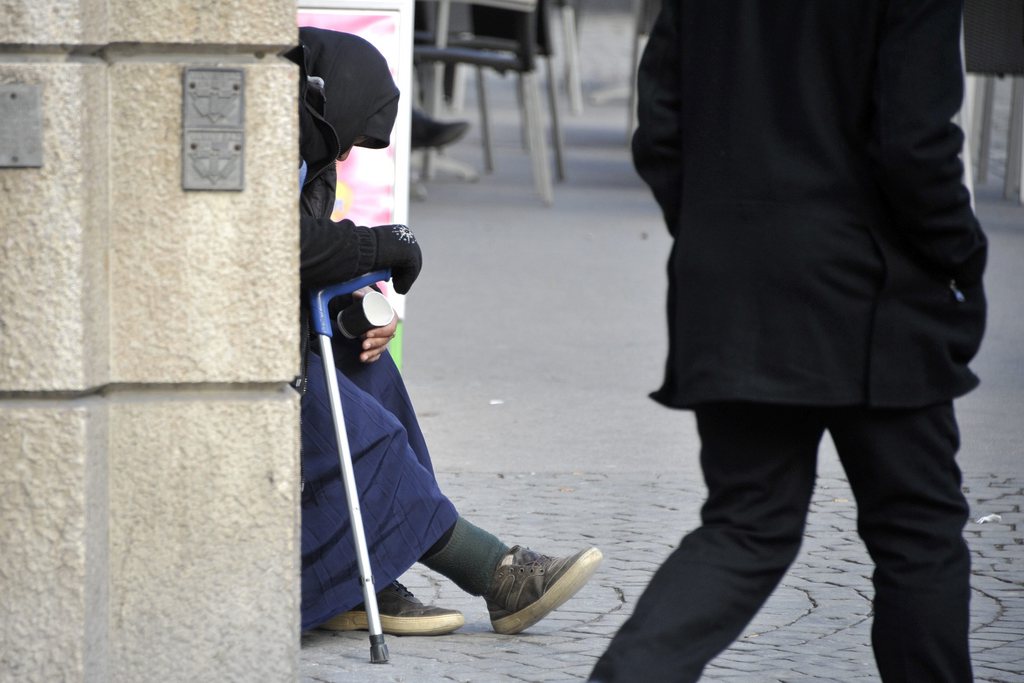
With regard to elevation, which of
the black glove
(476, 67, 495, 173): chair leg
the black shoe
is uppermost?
the black glove

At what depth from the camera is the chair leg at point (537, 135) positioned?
10.8 metres

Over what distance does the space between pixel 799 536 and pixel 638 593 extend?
4.37ft

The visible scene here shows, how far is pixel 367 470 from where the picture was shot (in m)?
3.80

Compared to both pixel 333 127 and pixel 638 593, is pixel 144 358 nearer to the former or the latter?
pixel 333 127

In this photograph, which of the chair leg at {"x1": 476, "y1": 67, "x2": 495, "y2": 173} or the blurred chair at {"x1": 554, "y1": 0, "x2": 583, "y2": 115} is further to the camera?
the blurred chair at {"x1": 554, "y1": 0, "x2": 583, "y2": 115}

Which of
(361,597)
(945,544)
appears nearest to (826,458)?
(361,597)

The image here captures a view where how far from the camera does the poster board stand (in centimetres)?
536

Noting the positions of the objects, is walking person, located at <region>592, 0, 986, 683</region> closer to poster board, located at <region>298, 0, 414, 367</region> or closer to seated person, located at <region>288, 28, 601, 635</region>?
seated person, located at <region>288, 28, 601, 635</region>

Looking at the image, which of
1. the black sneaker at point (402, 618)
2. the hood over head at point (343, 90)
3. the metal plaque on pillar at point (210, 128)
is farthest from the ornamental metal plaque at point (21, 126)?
the black sneaker at point (402, 618)

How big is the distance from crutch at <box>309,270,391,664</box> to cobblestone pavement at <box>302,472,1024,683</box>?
8cm

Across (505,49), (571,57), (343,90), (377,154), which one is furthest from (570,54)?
(343,90)

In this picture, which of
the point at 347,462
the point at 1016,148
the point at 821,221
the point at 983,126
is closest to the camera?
the point at 821,221

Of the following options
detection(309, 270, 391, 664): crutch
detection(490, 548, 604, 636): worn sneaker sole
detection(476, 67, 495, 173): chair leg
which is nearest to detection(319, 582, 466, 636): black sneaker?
detection(490, 548, 604, 636): worn sneaker sole

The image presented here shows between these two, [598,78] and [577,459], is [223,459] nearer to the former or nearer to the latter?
[577,459]
